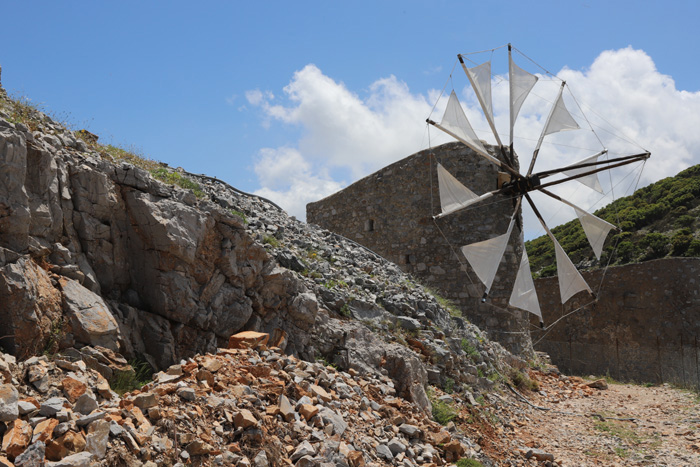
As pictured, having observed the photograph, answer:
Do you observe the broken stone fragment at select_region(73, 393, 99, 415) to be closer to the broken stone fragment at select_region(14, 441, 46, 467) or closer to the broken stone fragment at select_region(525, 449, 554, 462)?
the broken stone fragment at select_region(14, 441, 46, 467)

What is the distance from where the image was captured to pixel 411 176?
14930mm

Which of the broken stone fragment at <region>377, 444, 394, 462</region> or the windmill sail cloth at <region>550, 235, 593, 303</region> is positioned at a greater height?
the windmill sail cloth at <region>550, 235, 593, 303</region>

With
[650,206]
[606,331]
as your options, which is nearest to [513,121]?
[606,331]

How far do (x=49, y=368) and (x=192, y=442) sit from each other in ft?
4.60

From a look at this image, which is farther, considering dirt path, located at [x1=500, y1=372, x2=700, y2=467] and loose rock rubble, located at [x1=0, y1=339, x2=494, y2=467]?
dirt path, located at [x1=500, y1=372, x2=700, y2=467]

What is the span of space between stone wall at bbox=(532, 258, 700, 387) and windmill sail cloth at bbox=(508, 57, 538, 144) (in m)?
6.29

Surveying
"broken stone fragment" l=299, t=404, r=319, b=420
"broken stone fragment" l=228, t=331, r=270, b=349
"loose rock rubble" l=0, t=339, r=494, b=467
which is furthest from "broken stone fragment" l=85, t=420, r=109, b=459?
"broken stone fragment" l=228, t=331, r=270, b=349

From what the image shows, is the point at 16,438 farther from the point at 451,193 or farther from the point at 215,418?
the point at 451,193

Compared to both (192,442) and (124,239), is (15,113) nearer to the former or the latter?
(124,239)

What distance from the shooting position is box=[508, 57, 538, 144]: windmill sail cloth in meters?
14.2

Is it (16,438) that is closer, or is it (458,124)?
(16,438)

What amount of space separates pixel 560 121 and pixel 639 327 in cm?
674

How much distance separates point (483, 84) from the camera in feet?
46.2

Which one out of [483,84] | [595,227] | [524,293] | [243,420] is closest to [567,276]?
[595,227]
